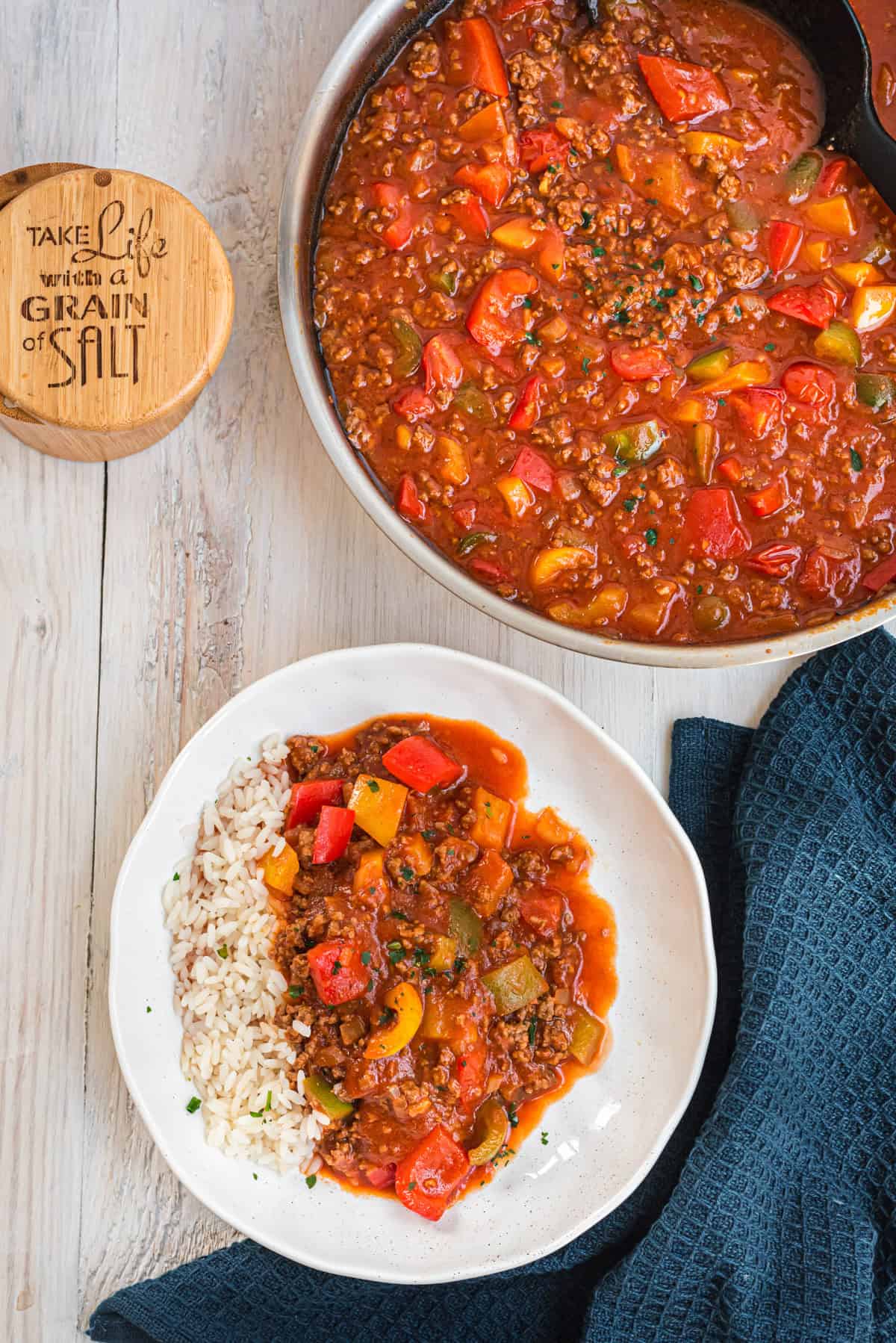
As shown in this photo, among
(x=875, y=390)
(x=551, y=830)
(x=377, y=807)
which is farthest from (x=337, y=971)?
(x=875, y=390)

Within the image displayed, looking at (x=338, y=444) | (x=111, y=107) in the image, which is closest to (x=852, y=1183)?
(x=338, y=444)

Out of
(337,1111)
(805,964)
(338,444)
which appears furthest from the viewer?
(805,964)

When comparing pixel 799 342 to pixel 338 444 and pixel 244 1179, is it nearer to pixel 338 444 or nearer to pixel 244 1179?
pixel 338 444

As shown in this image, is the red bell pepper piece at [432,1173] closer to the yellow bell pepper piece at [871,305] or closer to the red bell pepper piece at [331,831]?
the red bell pepper piece at [331,831]

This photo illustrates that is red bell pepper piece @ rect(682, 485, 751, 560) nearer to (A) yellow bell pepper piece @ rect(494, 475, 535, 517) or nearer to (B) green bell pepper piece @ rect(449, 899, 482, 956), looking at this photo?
(A) yellow bell pepper piece @ rect(494, 475, 535, 517)

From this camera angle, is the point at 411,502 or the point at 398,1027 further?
the point at 398,1027

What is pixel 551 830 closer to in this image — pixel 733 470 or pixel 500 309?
pixel 733 470
